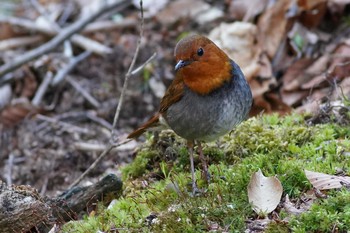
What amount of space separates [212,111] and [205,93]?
5.0 inches

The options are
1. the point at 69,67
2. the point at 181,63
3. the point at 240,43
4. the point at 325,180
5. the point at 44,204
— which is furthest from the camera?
the point at 69,67

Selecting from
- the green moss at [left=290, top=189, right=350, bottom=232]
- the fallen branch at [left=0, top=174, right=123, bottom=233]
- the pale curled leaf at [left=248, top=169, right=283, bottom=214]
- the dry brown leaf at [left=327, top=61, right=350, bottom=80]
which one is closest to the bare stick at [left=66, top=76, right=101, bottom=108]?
the dry brown leaf at [left=327, top=61, right=350, bottom=80]

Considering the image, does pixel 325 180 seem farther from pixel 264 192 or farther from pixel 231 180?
pixel 231 180

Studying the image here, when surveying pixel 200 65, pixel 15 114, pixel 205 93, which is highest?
pixel 200 65

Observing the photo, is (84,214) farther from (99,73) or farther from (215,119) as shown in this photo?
(99,73)

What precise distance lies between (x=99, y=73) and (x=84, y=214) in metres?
3.46

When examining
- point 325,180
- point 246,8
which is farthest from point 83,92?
point 325,180

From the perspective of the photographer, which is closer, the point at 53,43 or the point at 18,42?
the point at 53,43

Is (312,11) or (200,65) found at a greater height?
(200,65)

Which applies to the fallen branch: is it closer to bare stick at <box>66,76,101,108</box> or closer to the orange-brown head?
the orange-brown head

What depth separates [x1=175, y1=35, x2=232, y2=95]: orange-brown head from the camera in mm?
3781

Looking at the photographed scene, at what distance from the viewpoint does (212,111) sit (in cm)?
379

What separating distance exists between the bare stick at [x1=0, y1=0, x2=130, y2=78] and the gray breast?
3.26 meters

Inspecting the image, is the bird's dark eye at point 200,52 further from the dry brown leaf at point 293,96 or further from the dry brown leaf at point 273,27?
the dry brown leaf at point 273,27
